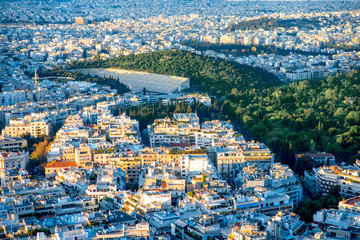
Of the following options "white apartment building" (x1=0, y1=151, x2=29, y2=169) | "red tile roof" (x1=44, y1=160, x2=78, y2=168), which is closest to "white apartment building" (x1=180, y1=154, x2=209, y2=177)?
"red tile roof" (x1=44, y1=160, x2=78, y2=168)

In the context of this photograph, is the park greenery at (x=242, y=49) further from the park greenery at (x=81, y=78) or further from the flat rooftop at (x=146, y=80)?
the park greenery at (x=81, y=78)

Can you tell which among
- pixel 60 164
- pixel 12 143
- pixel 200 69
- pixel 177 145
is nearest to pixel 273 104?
pixel 177 145

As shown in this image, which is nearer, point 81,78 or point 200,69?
point 81,78

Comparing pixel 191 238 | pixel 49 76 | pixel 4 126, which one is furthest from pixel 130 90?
pixel 191 238

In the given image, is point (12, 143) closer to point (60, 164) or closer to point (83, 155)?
point (83, 155)

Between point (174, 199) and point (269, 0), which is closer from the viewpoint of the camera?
point (174, 199)


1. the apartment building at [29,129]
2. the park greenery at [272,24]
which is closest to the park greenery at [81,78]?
the apartment building at [29,129]

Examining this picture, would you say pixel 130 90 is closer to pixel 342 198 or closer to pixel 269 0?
pixel 342 198
